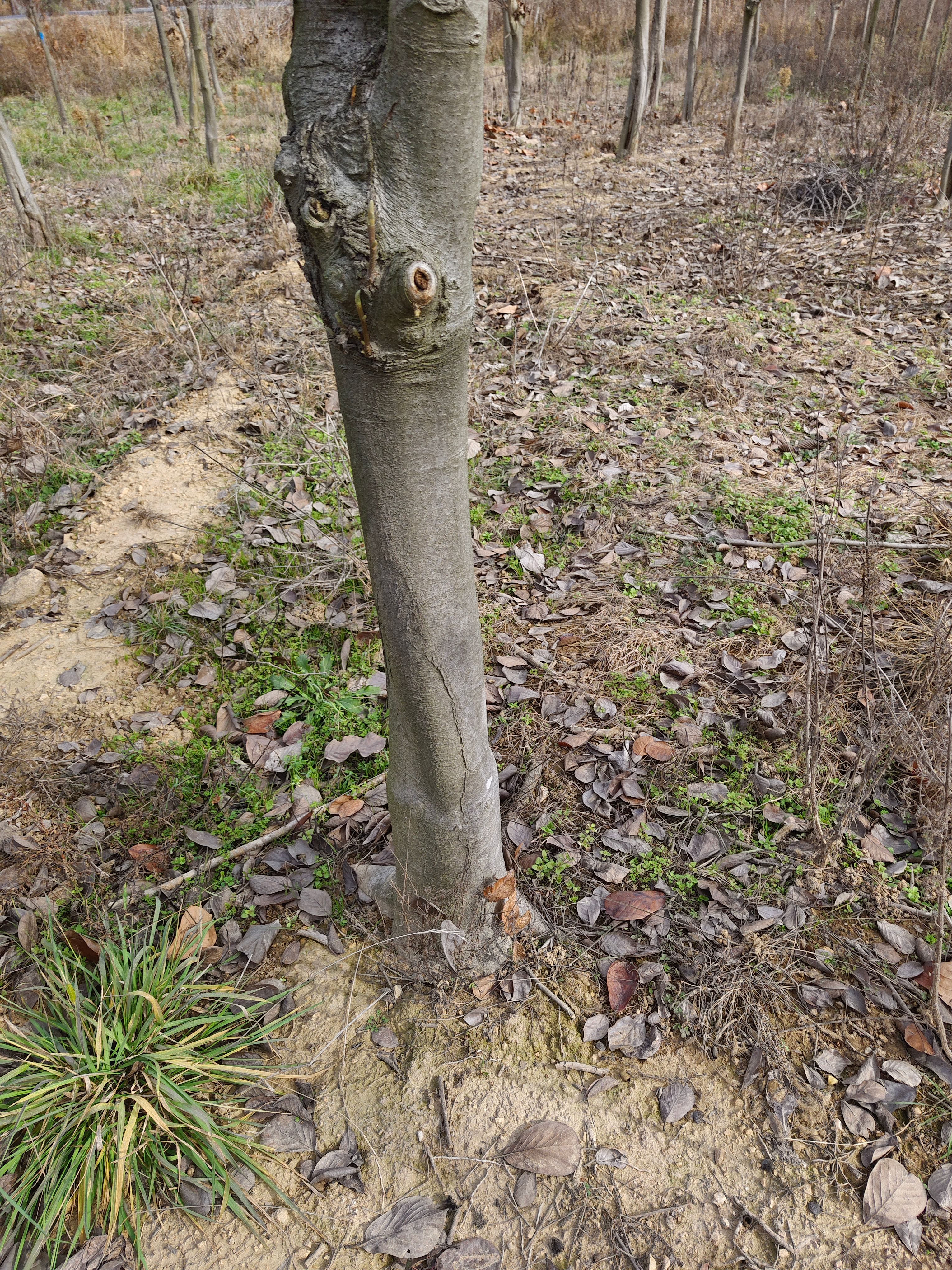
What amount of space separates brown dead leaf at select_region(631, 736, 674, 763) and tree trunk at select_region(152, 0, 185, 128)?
40.9ft

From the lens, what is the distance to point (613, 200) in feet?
24.3

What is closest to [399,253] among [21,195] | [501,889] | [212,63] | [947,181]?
[501,889]

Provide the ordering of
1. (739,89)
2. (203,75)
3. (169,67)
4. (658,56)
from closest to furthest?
1. (203,75)
2. (739,89)
3. (169,67)
4. (658,56)

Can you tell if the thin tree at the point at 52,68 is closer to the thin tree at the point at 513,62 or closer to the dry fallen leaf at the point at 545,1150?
the thin tree at the point at 513,62

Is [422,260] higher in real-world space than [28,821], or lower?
higher

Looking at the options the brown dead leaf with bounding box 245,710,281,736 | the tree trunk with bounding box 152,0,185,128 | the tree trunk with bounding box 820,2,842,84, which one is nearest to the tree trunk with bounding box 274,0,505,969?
the brown dead leaf with bounding box 245,710,281,736

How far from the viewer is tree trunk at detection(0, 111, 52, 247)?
603 cm

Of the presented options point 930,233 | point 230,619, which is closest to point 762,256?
point 930,233

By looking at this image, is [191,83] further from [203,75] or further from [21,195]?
[21,195]

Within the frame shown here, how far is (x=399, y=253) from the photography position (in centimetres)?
110

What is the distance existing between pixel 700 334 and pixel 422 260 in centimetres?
436

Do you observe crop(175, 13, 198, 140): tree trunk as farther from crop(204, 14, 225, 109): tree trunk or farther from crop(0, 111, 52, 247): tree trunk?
crop(0, 111, 52, 247): tree trunk

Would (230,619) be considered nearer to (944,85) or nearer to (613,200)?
(613,200)

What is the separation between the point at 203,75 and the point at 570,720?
8.93 m
